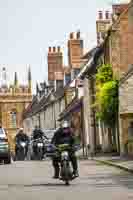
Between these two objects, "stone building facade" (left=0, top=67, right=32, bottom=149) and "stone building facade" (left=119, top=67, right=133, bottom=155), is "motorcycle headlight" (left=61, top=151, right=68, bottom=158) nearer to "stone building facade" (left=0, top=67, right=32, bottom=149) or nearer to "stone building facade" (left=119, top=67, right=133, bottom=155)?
"stone building facade" (left=119, top=67, right=133, bottom=155)

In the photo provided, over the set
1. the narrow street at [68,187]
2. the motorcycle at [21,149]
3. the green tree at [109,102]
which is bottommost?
the narrow street at [68,187]

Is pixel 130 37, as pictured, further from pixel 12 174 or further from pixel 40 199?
pixel 40 199

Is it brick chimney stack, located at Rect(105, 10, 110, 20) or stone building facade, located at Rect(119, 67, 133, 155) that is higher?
brick chimney stack, located at Rect(105, 10, 110, 20)

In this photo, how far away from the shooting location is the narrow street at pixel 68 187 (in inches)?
671

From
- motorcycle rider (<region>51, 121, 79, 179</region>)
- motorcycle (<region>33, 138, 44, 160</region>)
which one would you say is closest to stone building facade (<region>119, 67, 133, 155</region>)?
motorcycle (<region>33, 138, 44, 160</region>)

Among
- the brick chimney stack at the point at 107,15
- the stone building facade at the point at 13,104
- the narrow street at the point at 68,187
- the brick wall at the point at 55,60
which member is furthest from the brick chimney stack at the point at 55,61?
the narrow street at the point at 68,187

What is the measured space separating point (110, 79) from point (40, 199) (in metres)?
29.1

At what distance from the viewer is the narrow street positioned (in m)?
17.0

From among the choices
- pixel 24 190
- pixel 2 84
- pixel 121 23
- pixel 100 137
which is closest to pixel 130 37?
pixel 121 23

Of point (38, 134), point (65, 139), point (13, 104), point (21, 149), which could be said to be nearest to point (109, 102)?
point (38, 134)

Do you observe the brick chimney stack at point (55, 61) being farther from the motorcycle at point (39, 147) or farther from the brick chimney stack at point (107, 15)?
the motorcycle at point (39, 147)

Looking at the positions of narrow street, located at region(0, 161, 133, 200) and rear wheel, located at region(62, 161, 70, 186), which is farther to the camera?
rear wheel, located at region(62, 161, 70, 186)

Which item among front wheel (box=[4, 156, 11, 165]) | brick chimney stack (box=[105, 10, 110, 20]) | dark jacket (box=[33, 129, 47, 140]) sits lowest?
front wheel (box=[4, 156, 11, 165])

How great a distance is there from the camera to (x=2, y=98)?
4956 inches
